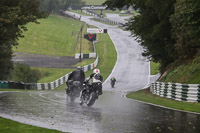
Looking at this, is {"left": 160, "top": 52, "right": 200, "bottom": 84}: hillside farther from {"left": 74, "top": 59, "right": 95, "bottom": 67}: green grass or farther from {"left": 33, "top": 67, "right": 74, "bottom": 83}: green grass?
{"left": 74, "top": 59, "right": 95, "bottom": 67}: green grass

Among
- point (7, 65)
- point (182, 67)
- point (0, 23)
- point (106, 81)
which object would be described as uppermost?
point (0, 23)

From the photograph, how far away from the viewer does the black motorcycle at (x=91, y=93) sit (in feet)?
54.1

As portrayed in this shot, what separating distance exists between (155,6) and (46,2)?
95.7 m

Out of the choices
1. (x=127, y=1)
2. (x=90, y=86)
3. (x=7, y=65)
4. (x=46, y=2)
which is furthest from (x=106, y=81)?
(x=46, y=2)

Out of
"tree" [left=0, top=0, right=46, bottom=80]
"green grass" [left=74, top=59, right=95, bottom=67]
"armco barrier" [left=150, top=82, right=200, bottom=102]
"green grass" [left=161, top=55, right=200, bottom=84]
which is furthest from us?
"green grass" [left=74, top=59, right=95, bottom=67]

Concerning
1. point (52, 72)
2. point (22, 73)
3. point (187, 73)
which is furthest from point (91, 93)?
point (52, 72)

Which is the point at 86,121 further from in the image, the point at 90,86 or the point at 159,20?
the point at 159,20

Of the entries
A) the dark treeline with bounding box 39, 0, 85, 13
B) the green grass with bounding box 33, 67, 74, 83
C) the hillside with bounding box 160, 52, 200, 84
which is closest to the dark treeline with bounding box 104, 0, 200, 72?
the hillside with bounding box 160, 52, 200, 84

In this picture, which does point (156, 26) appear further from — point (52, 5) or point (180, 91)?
point (52, 5)

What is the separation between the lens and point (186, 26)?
23844mm

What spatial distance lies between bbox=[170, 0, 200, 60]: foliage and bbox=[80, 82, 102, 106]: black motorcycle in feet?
25.4

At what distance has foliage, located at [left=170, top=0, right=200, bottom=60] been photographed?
21484 millimetres

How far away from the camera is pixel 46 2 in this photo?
119750 mm

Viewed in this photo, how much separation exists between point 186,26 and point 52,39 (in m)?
75.0
